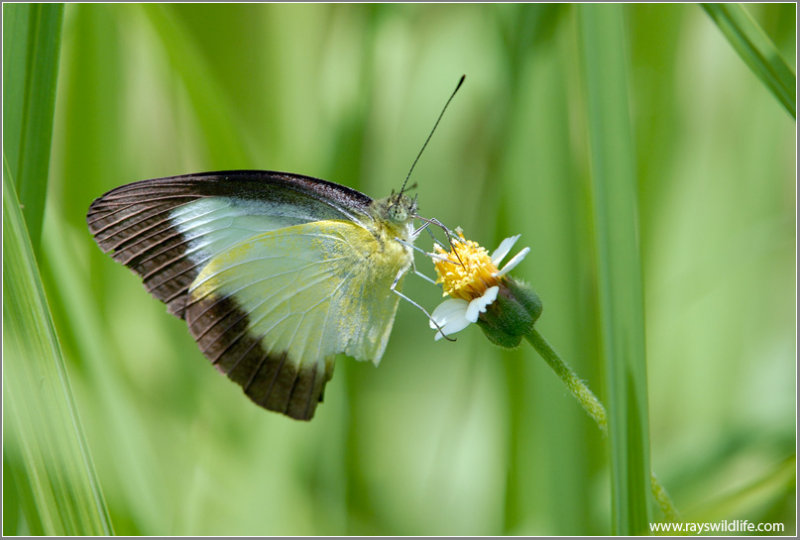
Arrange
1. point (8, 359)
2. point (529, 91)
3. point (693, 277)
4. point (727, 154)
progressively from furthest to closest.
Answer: point (727, 154)
point (693, 277)
point (529, 91)
point (8, 359)

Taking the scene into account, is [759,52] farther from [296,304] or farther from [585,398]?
[296,304]

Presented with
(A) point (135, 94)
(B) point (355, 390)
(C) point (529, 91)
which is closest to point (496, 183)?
(C) point (529, 91)

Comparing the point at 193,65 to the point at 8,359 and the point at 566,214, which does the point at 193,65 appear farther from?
the point at 566,214

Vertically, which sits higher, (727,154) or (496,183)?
(496,183)

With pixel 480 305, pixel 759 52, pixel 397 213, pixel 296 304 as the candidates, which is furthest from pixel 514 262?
pixel 296 304

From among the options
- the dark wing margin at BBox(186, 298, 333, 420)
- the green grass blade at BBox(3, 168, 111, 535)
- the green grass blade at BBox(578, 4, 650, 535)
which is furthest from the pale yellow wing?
the green grass blade at BBox(578, 4, 650, 535)

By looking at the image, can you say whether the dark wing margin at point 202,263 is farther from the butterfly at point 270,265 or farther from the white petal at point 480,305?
the white petal at point 480,305
